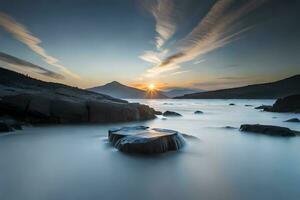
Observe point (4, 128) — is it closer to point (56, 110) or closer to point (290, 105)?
point (56, 110)

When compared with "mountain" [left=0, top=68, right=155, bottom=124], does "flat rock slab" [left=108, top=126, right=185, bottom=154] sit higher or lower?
lower

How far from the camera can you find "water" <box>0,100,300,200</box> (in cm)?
467

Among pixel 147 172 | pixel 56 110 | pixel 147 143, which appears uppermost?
pixel 56 110

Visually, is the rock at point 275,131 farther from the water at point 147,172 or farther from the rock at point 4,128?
the rock at point 4,128

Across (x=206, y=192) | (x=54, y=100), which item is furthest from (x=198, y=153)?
(x=54, y=100)

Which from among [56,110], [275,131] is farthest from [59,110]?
[275,131]

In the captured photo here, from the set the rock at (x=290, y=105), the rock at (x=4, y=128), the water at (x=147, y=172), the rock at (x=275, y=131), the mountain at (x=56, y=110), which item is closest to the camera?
the water at (x=147, y=172)

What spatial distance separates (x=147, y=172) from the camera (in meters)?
5.95

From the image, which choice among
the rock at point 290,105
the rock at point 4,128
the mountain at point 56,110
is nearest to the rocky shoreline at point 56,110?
the mountain at point 56,110

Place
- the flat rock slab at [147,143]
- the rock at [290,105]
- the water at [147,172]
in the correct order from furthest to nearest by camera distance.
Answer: the rock at [290,105], the flat rock slab at [147,143], the water at [147,172]

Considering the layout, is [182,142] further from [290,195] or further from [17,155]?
[17,155]

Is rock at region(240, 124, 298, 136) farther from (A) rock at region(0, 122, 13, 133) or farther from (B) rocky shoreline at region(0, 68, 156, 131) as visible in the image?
(A) rock at region(0, 122, 13, 133)

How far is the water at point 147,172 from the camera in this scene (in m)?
4.67

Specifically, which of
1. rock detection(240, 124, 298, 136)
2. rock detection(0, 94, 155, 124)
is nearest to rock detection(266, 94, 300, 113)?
rock detection(240, 124, 298, 136)
